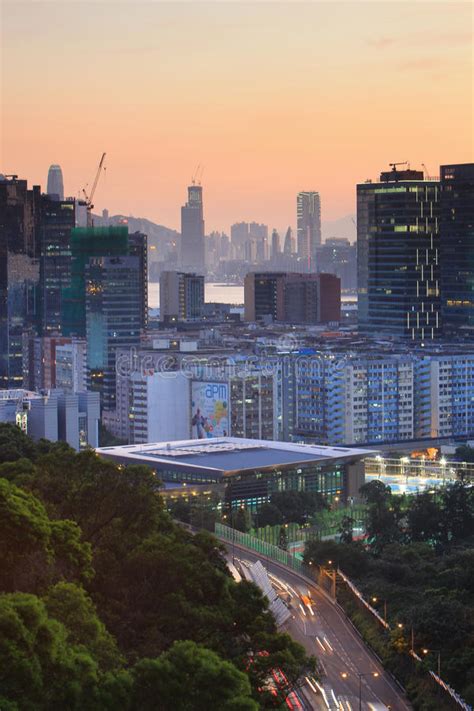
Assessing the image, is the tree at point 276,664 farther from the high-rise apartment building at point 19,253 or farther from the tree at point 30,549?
the high-rise apartment building at point 19,253

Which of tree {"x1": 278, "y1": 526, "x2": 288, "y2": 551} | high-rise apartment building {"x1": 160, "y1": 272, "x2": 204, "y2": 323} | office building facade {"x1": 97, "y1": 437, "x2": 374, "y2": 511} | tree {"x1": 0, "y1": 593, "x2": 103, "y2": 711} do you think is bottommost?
tree {"x1": 278, "y1": 526, "x2": 288, "y2": 551}

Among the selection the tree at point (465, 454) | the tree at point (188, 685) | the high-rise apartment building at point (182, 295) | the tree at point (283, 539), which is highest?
the high-rise apartment building at point (182, 295)

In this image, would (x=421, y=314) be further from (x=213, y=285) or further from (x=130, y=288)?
(x=213, y=285)

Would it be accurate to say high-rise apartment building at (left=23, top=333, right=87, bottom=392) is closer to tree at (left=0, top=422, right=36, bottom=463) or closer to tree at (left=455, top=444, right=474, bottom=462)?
tree at (left=455, top=444, right=474, bottom=462)

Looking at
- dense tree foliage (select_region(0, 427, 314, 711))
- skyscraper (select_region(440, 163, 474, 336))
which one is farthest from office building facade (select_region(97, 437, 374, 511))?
skyscraper (select_region(440, 163, 474, 336))

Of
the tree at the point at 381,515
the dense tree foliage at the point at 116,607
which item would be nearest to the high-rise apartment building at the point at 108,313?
the tree at the point at 381,515

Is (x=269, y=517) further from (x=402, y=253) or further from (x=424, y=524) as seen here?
(x=402, y=253)
